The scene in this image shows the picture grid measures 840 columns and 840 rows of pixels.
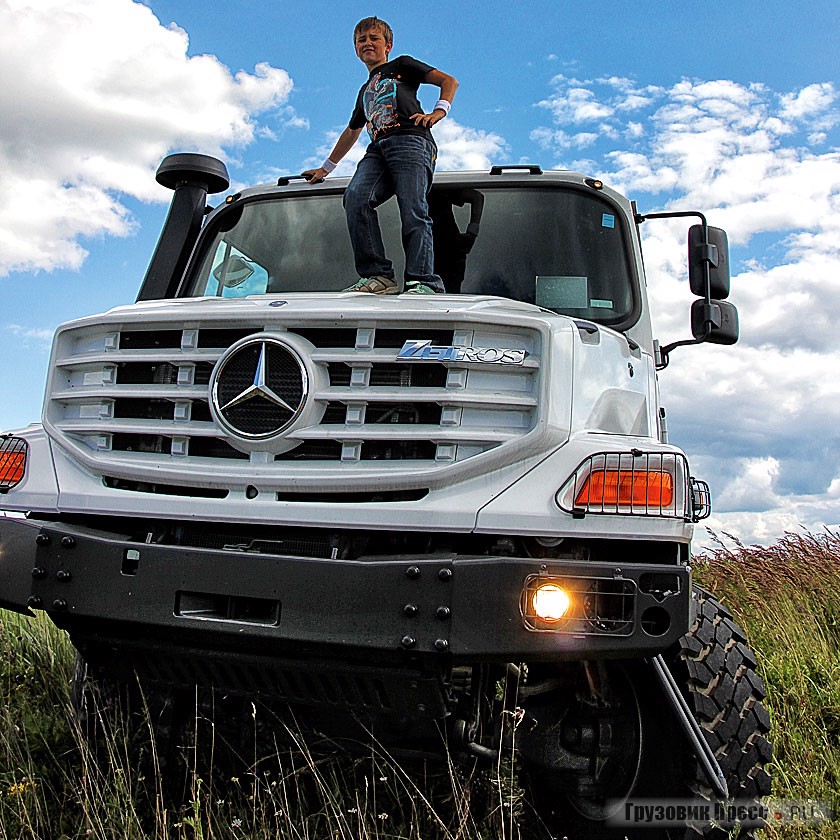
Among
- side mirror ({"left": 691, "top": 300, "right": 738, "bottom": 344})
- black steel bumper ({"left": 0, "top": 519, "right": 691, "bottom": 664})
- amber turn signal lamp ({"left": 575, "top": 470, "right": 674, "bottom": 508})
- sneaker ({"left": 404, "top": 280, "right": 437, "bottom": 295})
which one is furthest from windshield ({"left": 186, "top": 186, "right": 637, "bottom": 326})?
black steel bumper ({"left": 0, "top": 519, "right": 691, "bottom": 664})

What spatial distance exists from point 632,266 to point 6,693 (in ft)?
14.5

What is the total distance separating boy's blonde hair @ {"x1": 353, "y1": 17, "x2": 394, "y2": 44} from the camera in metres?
5.61

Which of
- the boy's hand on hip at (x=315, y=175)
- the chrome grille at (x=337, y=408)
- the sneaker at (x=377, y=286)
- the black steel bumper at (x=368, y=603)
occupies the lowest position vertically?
the black steel bumper at (x=368, y=603)

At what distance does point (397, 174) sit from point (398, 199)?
0.14 metres

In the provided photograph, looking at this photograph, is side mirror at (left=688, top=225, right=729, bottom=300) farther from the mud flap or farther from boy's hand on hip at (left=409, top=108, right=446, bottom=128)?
the mud flap

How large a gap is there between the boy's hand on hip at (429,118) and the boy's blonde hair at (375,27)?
36.4 inches

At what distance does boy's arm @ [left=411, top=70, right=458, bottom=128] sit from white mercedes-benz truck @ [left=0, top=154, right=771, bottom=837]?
4.21ft

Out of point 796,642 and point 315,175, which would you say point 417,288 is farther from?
point 796,642

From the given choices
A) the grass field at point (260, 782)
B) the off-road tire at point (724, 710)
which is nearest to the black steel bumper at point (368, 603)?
the off-road tire at point (724, 710)

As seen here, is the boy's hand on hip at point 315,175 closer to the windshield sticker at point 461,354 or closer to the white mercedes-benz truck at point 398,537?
the white mercedes-benz truck at point 398,537

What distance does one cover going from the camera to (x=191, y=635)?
11.3 ft

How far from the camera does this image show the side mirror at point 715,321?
4.94 metres

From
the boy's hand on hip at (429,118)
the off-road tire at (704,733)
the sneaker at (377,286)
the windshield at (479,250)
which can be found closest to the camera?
the off-road tire at (704,733)

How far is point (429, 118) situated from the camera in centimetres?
494
